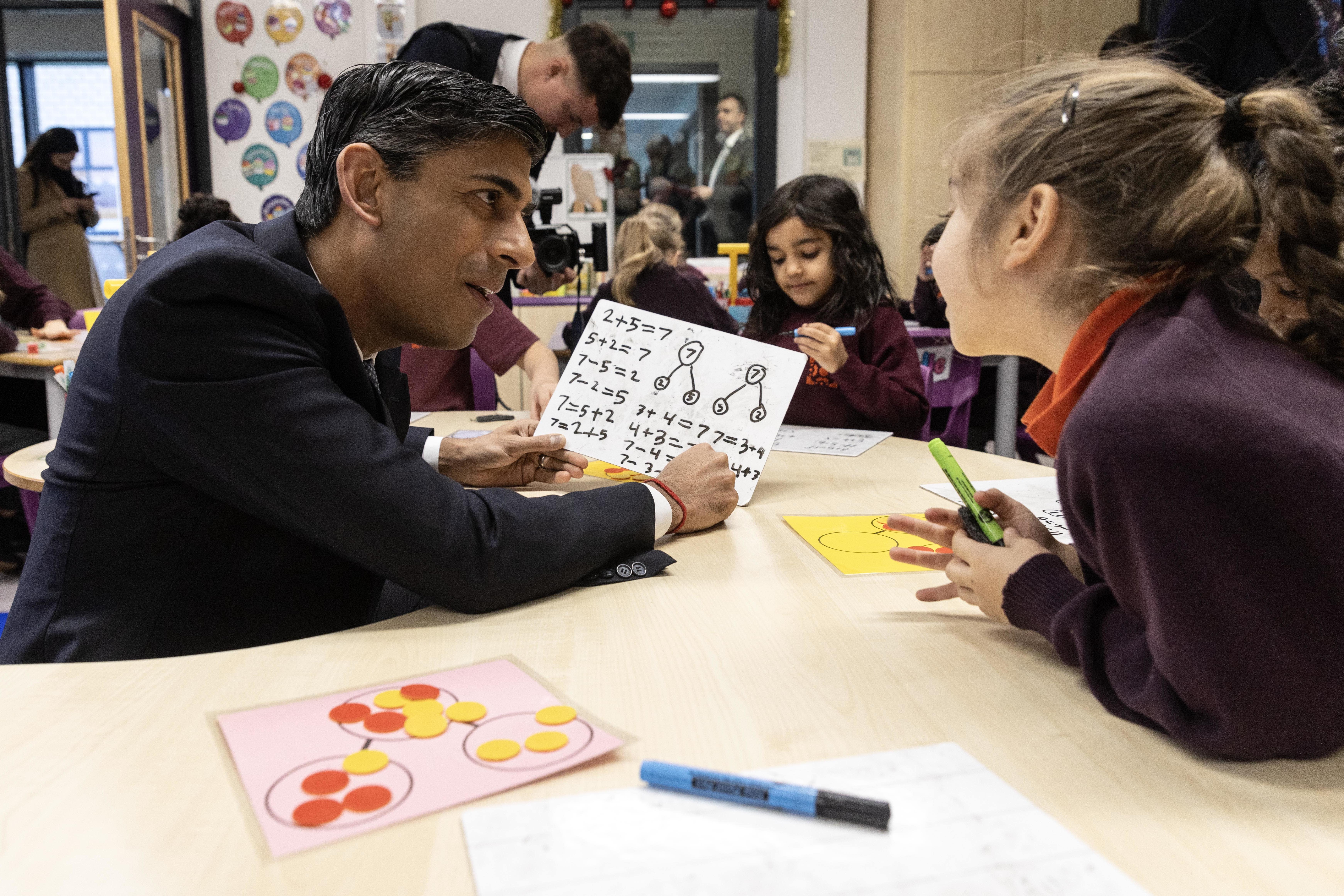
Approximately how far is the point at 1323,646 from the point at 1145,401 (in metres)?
0.15

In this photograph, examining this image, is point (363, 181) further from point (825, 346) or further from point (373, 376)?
point (825, 346)

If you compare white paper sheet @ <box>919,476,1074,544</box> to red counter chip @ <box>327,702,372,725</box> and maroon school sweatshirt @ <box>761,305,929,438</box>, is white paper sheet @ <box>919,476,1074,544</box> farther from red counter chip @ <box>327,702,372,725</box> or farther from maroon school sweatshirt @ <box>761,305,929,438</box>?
red counter chip @ <box>327,702,372,725</box>

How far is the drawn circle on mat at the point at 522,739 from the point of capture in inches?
21.1

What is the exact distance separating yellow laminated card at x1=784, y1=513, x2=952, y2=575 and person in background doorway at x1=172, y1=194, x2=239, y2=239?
263cm

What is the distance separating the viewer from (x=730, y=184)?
17.2ft

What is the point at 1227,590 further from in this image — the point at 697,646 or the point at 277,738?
the point at 277,738

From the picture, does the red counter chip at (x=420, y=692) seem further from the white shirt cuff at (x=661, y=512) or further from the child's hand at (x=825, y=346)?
the child's hand at (x=825, y=346)

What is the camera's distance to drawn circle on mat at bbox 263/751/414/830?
0.49m

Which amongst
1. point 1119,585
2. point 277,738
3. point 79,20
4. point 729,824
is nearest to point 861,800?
point 729,824

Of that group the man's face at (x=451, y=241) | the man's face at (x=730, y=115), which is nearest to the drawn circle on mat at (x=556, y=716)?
the man's face at (x=451, y=241)

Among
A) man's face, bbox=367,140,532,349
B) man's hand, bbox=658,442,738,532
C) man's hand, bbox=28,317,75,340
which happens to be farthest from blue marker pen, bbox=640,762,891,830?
man's hand, bbox=28,317,75,340

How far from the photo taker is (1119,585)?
578mm

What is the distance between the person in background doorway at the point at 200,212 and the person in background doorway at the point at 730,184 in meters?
2.66

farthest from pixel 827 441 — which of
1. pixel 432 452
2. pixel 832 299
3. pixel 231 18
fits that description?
pixel 231 18
